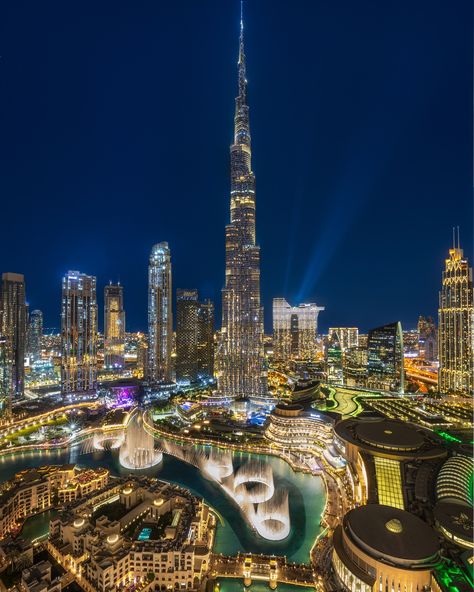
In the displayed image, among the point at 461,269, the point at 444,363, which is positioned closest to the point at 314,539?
the point at 444,363

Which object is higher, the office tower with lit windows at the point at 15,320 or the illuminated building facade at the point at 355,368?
the office tower with lit windows at the point at 15,320

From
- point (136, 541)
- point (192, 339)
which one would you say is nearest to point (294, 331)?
point (192, 339)

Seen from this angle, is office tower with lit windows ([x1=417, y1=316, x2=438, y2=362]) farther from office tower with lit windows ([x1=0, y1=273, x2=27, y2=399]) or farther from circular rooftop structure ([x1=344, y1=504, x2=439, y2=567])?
office tower with lit windows ([x1=0, y1=273, x2=27, y2=399])

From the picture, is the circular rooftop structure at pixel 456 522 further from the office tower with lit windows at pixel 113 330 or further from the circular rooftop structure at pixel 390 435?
the office tower with lit windows at pixel 113 330

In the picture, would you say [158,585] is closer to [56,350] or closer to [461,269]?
[461,269]

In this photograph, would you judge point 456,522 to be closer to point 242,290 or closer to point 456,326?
point 456,326

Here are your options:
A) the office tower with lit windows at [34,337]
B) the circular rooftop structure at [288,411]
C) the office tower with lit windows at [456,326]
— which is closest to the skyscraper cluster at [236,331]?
the office tower with lit windows at [456,326]

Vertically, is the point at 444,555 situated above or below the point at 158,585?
above
